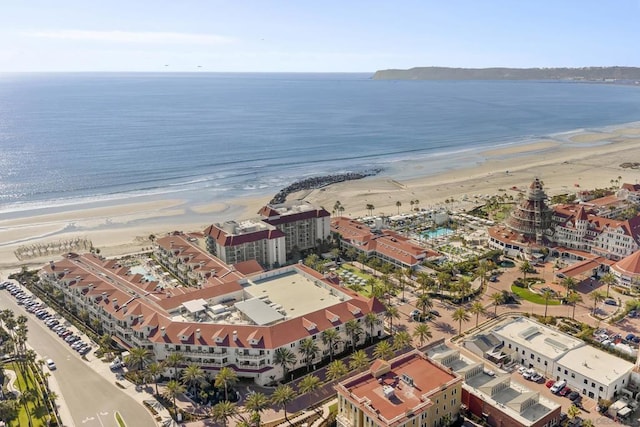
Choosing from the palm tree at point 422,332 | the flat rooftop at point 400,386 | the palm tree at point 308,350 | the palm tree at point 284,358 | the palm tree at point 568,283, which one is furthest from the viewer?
the palm tree at point 568,283

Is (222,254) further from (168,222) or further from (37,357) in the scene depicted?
(168,222)

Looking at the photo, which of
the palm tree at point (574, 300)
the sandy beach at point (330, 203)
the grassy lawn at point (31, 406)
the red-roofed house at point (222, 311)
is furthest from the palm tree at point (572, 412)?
the sandy beach at point (330, 203)

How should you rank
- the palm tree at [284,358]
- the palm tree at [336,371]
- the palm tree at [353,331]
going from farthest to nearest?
the palm tree at [353,331], the palm tree at [284,358], the palm tree at [336,371]

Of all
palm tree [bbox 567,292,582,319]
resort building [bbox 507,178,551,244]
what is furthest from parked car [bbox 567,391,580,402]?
resort building [bbox 507,178,551,244]

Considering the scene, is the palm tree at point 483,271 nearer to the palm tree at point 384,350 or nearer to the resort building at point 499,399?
the resort building at point 499,399

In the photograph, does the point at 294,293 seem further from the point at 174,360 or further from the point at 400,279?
the point at 174,360

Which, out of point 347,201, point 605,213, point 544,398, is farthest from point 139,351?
point 605,213

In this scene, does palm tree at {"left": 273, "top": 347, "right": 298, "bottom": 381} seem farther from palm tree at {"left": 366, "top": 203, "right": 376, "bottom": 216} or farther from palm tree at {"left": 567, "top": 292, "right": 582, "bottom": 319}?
palm tree at {"left": 366, "top": 203, "right": 376, "bottom": 216}

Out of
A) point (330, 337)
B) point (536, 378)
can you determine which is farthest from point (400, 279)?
point (536, 378)
